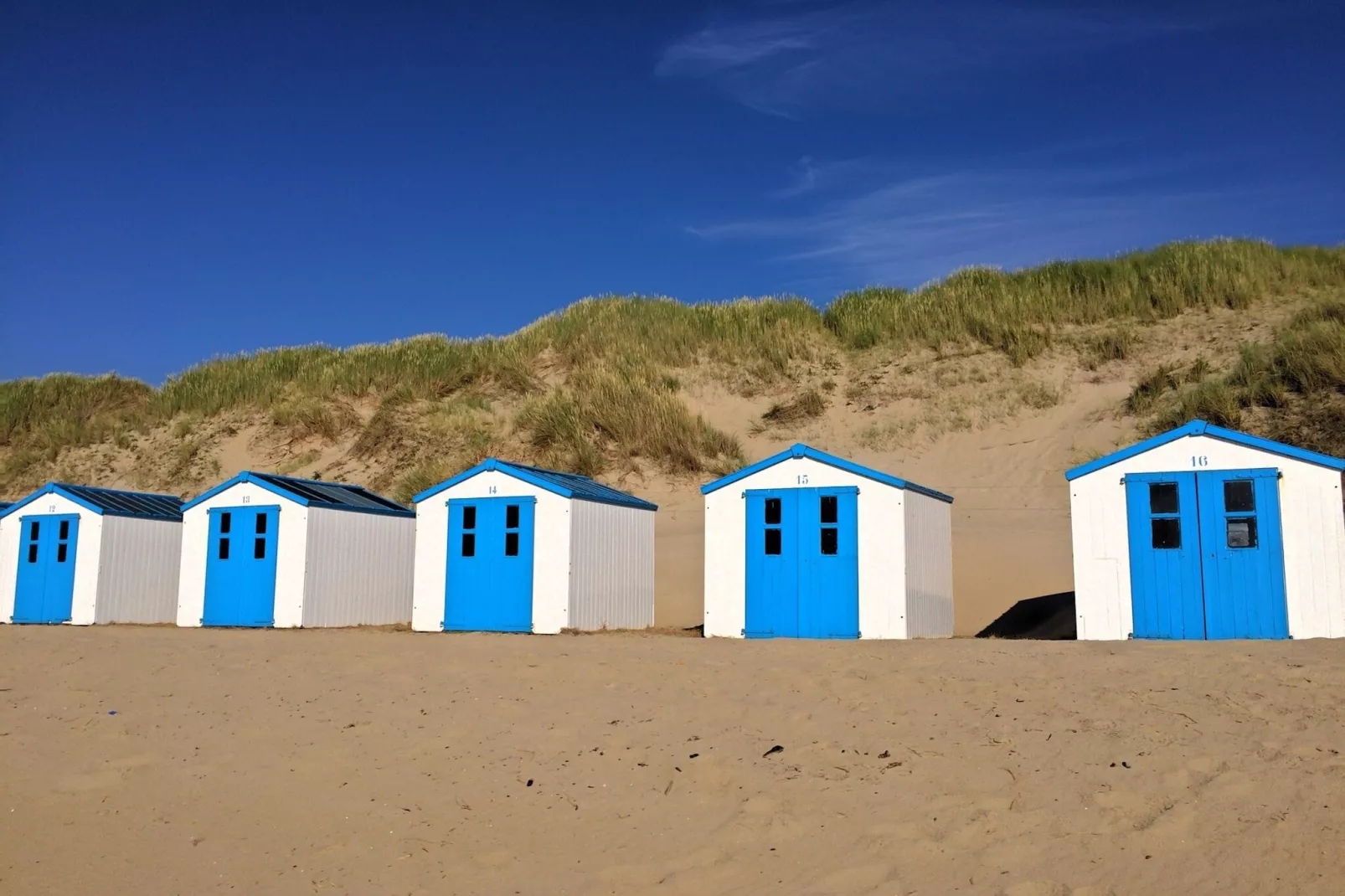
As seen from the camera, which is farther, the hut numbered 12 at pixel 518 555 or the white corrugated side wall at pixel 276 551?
the white corrugated side wall at pixel 276 551

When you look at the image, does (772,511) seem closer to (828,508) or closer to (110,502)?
(828,508)

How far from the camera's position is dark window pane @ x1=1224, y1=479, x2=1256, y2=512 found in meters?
13.7

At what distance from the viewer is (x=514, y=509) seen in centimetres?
1744

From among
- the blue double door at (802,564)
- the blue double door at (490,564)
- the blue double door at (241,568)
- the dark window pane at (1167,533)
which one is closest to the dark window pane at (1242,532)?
the dark window pane at (1167,533)

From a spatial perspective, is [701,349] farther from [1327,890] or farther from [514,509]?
[1327,890]

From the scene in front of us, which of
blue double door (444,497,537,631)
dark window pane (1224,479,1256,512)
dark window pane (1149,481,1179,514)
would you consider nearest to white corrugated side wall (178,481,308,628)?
blue double door (444,497,537,631)

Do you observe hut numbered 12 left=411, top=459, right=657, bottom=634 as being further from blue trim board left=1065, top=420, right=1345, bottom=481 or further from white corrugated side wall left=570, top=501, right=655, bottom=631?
blue trim board left=1065, top=420, right=1345, bottom=481

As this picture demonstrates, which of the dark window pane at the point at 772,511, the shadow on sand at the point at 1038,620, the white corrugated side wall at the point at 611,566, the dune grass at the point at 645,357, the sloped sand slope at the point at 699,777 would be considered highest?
the dune grass at the point at 645,357

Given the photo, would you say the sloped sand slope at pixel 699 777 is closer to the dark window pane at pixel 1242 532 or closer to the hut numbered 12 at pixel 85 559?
the dark window pane at pixel 1242 532

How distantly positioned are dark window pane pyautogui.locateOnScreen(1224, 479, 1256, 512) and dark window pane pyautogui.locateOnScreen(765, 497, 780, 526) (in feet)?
18.1

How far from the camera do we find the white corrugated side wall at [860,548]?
1517 cm

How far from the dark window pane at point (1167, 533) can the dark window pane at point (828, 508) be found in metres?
3.94

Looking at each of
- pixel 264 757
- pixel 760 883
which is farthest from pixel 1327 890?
pixel 264 757

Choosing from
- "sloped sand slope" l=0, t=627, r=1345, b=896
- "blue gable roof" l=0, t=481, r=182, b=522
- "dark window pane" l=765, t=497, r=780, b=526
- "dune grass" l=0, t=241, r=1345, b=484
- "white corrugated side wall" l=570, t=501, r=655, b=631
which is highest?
"dune grass" l=0, t=241, r=1345, b=484
